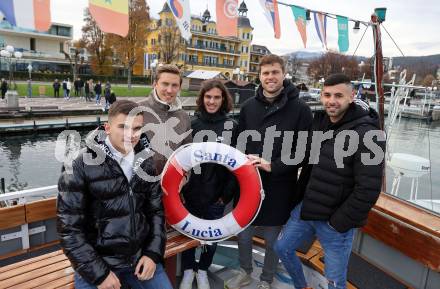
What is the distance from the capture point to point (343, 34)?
5.82 metres

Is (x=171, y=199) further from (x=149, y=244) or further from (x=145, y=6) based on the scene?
(x=145, y=6)

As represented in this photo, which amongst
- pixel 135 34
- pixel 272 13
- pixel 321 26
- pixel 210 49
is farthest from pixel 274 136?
pixel 210 49

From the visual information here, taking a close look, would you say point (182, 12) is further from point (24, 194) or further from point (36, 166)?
point (36, 166)

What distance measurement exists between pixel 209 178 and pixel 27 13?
7.45 ft

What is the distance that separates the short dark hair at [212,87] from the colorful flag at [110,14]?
1.37 metres

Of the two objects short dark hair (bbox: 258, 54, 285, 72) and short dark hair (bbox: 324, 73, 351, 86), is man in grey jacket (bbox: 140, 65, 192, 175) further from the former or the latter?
short dark hair (bbox: 324, 73, 351, 86)

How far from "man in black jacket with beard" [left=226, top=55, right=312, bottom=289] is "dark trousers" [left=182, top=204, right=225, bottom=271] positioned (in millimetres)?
298

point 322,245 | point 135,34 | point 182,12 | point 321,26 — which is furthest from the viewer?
point 135,34

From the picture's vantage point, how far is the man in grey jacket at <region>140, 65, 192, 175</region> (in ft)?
7.42

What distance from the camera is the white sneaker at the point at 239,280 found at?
2477 mm

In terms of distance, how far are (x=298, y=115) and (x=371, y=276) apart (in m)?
1.48

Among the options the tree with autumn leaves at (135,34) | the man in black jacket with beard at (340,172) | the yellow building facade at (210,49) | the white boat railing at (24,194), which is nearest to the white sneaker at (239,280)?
the man in black jacket with beard at (340,172)

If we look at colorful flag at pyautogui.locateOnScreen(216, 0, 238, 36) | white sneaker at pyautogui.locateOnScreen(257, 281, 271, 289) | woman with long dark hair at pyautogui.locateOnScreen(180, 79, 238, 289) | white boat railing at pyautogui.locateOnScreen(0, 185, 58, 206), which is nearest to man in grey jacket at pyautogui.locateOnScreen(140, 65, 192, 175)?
woman with long dark hair at pyautogui.locateOnScreen(180, 79, 238, 289)

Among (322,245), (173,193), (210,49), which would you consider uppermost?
(210,49)
